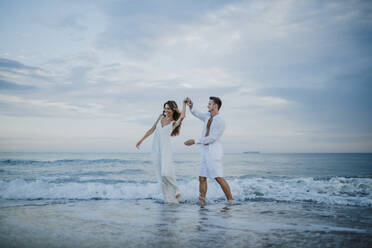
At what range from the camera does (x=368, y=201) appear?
6.63m

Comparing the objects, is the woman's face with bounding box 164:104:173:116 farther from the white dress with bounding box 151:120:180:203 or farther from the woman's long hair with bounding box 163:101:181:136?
the white dress with bounding box 151:120:180:203

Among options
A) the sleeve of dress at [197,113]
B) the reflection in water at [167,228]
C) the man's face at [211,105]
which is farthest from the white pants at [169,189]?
the man's face at [211,105]

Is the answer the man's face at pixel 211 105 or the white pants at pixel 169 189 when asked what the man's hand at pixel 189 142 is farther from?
the white pants at pixel 169 189

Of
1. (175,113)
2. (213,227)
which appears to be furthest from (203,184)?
(213,227)

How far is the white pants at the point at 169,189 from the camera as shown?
6381mm

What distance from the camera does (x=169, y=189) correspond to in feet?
21.2

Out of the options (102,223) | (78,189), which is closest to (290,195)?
(102,223)

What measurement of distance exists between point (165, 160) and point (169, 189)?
790 mm

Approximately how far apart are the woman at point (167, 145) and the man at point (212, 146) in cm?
51

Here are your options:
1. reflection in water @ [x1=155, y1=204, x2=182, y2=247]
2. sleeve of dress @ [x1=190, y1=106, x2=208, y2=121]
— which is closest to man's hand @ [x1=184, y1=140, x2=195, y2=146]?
sleeve of dress @ [x1=190, y1=106, x2=208, y2=121]

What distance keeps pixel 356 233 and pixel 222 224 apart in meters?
1.92

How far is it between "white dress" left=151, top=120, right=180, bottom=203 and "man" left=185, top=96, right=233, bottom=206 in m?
0.71

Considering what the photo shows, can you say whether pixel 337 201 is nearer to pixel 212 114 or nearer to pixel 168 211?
pixel 212 114

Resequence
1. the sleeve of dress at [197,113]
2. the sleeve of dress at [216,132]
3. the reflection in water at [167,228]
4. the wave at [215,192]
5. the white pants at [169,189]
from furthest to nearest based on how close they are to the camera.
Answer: the wave at [215,192] < the sleeve of dress at [197,113] < the white pants at [169,189] < the sleeve of dress at [216,132] < the reflection in water at [167,228]
